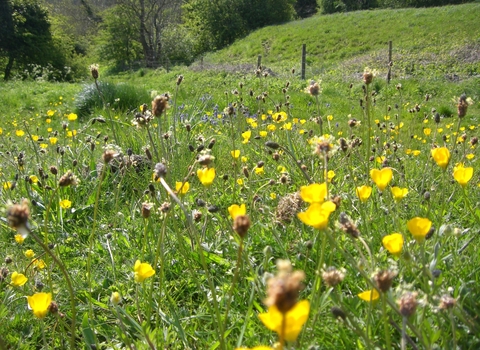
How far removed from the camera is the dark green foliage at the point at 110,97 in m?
6.14

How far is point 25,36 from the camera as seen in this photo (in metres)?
19.2

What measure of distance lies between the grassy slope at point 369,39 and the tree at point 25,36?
27.6 ft

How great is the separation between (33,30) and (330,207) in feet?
75.0

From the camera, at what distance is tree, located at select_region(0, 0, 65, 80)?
1869 centimetres

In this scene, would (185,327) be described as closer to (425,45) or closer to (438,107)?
(438,107)

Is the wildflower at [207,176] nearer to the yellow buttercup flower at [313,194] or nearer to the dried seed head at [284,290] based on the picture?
the yellow buttercup flower at [313,194]

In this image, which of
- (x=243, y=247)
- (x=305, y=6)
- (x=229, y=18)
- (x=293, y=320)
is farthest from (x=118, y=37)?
(x=293, y=320)

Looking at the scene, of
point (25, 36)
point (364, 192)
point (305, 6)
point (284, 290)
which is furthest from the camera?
point (305, 6)

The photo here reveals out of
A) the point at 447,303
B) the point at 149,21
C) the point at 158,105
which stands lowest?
the point at 447,303

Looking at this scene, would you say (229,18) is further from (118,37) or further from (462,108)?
(462,108)

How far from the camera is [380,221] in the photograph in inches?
64.4

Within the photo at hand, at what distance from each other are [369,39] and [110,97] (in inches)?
583

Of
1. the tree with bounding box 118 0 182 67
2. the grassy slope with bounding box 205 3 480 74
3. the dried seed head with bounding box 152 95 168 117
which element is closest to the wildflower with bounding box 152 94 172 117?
the dried seed head with bounding box 152 95 168 117

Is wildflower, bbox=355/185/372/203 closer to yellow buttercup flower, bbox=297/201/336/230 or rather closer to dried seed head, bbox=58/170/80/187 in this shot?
yellow buttercup flower, bbox=297/201/336/230
